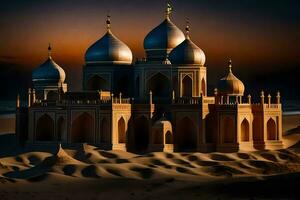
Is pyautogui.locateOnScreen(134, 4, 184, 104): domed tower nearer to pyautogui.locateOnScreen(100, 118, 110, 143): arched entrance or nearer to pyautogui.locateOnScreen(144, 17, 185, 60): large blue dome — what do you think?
pyautogui.locateOnScreen(144, 17, 185, 60): large blue dome

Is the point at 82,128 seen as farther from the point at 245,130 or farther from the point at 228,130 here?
the point at 245,130

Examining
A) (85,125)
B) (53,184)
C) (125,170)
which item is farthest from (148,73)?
(53,184)

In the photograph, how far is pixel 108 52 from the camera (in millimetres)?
54688

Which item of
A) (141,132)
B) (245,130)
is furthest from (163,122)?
(245,130)

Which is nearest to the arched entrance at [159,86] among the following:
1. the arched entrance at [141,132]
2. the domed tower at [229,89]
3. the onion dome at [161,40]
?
the arched entrance at [141,132]

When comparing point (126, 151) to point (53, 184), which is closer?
point (53, 184)

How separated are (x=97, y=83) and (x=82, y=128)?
17.4ft

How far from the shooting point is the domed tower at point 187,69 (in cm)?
5188

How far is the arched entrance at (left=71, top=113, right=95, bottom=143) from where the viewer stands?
5016 cm

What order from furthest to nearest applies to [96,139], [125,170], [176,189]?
[96,139], [125,170], [176,189]

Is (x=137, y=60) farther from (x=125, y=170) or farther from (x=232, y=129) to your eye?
(x=125, y=170)

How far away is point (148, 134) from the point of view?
167 feet

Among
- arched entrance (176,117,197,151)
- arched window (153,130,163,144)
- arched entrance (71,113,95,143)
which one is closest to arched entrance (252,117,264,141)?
arched entrance (176,117,197,151)

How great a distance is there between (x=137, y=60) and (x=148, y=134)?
16.3ft
